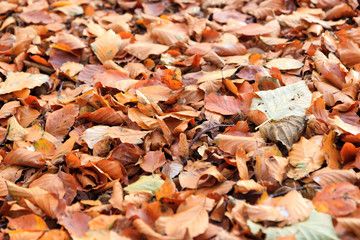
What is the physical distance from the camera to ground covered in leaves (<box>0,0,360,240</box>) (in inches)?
43.0

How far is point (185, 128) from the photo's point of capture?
144 centimetres

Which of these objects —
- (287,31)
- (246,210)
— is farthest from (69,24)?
(246,210)

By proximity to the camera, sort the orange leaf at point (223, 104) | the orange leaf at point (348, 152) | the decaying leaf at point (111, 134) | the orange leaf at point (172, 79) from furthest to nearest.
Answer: the orange leaf at point (172, 79)
the orange leaf at point (223, 104)
the decaying leaf at point (111, 134)
the orange leaf at point (348, 152)

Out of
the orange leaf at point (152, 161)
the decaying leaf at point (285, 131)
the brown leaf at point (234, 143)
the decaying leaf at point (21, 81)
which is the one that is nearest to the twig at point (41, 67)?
the decaying leaf at point (21, 81)

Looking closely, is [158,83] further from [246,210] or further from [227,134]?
[246,210]

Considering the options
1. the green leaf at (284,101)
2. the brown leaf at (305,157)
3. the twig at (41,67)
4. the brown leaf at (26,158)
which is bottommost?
the brown leaf at (26,158)

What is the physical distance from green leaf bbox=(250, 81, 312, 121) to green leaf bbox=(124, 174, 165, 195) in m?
0.50

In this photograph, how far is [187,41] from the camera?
2051 mm

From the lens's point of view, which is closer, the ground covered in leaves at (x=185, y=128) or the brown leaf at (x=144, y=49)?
the ground covered in leaves at (x=185, y=128)

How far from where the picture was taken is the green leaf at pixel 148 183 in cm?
123

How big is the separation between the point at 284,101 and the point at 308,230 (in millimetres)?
603

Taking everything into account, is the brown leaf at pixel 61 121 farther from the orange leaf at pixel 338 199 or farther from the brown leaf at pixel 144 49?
the orange leaf at pixel 338 199

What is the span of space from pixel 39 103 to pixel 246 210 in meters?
1.11

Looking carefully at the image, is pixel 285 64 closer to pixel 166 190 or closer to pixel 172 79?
pixel 172 79
